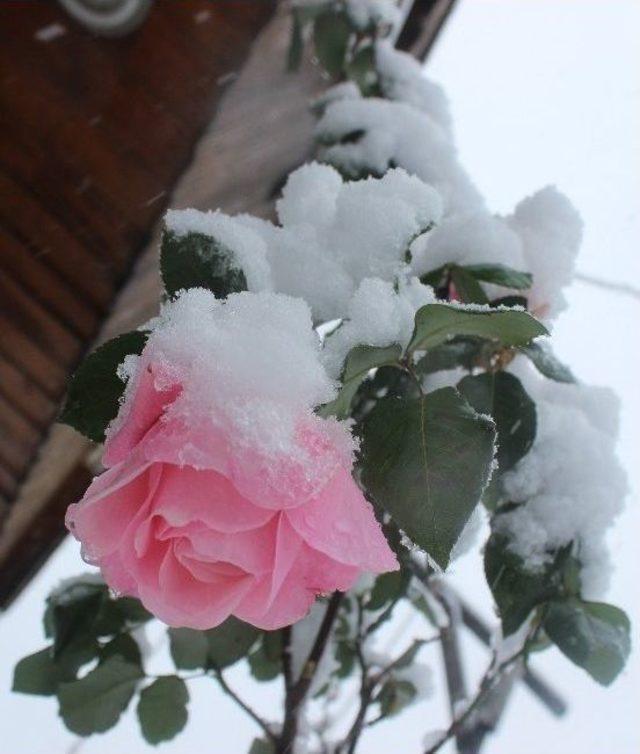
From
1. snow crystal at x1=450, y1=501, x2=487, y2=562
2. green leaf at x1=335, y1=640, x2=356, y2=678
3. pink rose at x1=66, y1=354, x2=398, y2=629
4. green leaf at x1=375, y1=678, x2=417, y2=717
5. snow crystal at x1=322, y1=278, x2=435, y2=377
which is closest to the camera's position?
pink rose at x1=66, y1=354, x2=398, y2=629

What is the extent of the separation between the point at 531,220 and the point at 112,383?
479mm

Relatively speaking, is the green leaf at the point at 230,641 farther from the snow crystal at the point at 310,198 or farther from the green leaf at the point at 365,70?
the green leaf at the point at 365,70

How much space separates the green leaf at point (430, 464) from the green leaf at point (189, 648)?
47 centimetres

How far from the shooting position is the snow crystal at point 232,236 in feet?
1.45

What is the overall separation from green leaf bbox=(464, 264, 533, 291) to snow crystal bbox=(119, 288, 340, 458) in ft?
0.79

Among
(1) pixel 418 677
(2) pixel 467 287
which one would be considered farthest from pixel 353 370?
(1) pixel 418 677

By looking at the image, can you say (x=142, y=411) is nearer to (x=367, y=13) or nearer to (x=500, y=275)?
(x=500, y=275)

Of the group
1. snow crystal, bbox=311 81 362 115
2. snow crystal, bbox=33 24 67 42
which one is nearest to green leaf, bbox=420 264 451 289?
snow crystal, bbox=311 81 362 115

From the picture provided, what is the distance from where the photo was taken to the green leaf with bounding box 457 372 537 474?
556 mm

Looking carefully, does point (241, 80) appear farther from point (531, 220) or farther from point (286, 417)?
point (286, 417)

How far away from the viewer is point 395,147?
93 cm

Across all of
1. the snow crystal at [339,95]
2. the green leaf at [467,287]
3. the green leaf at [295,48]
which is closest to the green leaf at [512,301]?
the green leaf at [467,287]

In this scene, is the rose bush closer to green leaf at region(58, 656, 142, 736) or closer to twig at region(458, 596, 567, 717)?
green leaf at region(58, 656, 142, 736)

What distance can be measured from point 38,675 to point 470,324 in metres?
0.66
